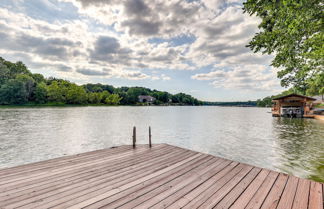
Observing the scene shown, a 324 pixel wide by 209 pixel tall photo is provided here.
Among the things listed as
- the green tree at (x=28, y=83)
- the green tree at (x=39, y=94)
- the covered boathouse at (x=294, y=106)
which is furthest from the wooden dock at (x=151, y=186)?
the green tree at (x=28, y=83)

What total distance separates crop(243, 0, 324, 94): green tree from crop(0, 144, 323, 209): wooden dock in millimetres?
5926

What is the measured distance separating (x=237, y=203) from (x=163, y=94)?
14029 centimetres

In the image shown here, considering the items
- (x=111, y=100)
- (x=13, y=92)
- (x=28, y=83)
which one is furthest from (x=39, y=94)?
(x=111, y=100)

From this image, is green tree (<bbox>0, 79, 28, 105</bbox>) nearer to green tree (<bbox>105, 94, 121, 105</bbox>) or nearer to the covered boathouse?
green tree (<bbox>105, 94, 121, 105</bbox>)

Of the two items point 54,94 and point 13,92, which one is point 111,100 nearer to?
point 54,94

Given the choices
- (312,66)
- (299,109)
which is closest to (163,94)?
(299,109)

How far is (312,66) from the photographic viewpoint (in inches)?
303

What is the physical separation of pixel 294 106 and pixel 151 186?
128 ft

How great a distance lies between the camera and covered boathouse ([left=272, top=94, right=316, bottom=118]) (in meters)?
29.5

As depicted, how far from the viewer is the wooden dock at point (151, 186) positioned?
263 cm

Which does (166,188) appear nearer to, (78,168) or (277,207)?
(277,207)

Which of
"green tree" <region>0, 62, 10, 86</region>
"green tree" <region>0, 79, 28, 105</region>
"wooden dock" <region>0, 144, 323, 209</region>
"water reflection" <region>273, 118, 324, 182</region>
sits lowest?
"water reflection" <region>273, 118, 324, 182</region>

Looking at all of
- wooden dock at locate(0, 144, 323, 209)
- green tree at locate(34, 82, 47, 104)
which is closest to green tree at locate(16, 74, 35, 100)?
green tree at locate(34, 82, 47, 104)

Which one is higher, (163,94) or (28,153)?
(163,94)
